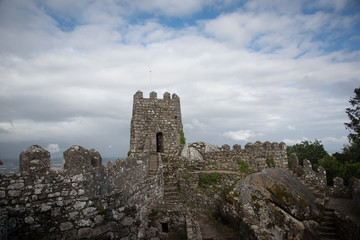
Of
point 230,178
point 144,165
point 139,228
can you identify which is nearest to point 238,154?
point 230,178

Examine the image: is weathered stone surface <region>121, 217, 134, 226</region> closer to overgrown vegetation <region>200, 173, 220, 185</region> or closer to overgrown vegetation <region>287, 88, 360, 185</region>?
overgrown vegetation <region>200, 173, 220, 185</region>

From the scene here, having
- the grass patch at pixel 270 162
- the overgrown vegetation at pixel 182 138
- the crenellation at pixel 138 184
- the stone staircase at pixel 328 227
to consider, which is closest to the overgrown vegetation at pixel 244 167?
the crenellation at pixel 138 184

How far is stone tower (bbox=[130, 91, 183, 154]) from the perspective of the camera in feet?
59.2

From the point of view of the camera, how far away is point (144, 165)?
1331 centimetres

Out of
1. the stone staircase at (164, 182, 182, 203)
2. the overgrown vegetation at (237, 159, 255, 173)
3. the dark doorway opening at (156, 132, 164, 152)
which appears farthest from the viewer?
the dark doorway opening at (156, 132, 164, 152)

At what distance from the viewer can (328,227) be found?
35.9ft

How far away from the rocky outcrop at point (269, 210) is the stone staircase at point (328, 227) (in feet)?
3.71

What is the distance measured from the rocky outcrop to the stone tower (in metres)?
9.37

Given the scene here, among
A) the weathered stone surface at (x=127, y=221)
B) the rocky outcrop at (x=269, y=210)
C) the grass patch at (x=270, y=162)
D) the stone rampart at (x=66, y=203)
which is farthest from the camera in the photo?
the grass patch at (x=270, y=162)

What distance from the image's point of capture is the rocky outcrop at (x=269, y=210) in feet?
27.6

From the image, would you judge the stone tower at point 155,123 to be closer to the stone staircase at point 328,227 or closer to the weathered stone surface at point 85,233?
the stone staircase at point 328,227

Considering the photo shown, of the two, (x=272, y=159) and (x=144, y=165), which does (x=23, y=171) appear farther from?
Answer: (x=272, y=159)

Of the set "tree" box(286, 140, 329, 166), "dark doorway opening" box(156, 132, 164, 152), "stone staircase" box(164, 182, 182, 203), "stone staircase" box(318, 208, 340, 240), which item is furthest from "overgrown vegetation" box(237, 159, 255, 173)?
"tree" box(286, 140, 329, 166)

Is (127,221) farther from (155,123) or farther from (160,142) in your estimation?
(160,142)
